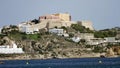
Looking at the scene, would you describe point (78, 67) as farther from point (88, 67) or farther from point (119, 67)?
point (119, 67)

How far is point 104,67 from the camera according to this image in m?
118

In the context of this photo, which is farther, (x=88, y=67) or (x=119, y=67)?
(x=88, y=67)

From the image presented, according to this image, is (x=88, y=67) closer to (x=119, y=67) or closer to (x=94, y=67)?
(x=94, y=67)

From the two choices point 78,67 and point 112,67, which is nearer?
point 112,67

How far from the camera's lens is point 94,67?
4695 inches

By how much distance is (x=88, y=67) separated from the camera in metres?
120

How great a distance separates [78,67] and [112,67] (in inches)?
384

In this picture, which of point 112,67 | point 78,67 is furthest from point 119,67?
point 78,67

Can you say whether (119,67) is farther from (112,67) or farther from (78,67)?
(78,67)

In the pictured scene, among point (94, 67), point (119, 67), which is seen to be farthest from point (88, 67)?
point (119, 67)

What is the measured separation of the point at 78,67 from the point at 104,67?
22.0 feet

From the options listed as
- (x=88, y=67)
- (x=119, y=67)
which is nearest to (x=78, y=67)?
(x=88, y=67)

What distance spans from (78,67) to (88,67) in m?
2.86

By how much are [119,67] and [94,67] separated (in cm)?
864
